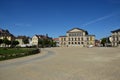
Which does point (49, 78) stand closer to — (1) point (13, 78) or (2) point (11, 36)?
(1) point (13, 78)

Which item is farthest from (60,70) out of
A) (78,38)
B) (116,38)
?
(78,38)

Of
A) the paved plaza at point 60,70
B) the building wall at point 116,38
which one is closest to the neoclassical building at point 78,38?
the building wall at point 116,38

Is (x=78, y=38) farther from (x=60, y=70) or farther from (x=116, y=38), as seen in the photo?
(x=60, y=70)

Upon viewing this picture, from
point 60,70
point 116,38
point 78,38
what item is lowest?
point 60,70

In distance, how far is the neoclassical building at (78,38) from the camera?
126m

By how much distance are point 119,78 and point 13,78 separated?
669cm

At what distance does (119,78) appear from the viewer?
394 inches

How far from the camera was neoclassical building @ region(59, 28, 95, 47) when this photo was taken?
12601 cm

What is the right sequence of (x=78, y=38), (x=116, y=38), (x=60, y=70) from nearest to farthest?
(x=60, y=70) → (x=116, y=38) → (x=78, y=38)

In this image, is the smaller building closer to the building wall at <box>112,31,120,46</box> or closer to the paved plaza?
the building wall at <box>112,31,120,46</box>

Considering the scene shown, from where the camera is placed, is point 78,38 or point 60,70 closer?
point 60,70

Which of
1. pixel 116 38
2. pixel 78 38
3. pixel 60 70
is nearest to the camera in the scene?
pixel 60 70

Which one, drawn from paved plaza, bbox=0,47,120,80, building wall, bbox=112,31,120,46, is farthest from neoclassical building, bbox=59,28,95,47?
paved plaza, bbox=0,47,120,80

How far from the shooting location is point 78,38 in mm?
127312
